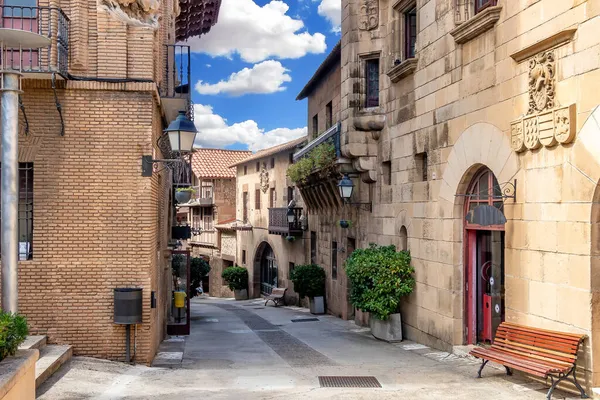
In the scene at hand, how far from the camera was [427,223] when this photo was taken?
12953 millimetres

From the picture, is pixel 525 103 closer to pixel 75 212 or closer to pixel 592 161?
pixel 592 161

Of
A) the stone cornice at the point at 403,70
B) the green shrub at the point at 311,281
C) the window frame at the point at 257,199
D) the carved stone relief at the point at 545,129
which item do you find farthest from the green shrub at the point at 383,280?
the window frame at the point at 257,199

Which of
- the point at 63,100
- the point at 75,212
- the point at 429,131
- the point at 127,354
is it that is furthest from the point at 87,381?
the point at 429,131

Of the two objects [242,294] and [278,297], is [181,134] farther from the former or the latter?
[242,294]

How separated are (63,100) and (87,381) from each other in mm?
4438

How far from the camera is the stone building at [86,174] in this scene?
1009 centimetres

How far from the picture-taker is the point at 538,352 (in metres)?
8.45

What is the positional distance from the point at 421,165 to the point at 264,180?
21495 millimetres

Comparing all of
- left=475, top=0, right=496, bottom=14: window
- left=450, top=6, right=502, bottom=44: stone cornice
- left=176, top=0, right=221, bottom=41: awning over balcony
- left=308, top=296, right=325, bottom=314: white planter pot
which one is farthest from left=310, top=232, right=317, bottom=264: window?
left=475, top=0, right=496, bottom=14: window

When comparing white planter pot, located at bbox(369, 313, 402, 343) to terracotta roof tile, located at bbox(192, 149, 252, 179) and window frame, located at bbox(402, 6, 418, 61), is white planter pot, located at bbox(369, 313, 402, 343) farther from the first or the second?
terracotta roof tile, located at bbox(192, 149, 252, 179)

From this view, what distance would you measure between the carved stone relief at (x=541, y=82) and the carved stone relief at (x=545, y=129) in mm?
125

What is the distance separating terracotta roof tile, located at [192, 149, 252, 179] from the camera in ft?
142

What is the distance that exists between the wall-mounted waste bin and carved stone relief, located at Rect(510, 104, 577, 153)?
629 cm

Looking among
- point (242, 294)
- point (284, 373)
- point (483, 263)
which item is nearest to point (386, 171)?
point (483, 263)
